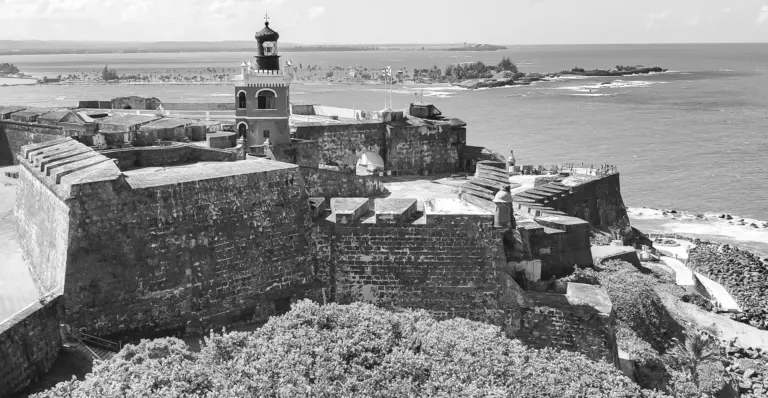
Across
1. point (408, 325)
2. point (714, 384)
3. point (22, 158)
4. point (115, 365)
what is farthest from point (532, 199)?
point (115, 365)

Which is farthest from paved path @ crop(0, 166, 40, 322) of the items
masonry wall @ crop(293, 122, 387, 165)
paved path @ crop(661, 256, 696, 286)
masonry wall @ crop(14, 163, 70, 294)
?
paved path @ crop(661, 256, 696, 286)

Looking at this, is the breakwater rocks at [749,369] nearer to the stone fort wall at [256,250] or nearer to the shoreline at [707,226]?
the stone fort wall at [256,250]

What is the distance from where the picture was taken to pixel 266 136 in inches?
973

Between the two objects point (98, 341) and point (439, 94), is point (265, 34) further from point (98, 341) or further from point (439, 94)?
point (439, 94)

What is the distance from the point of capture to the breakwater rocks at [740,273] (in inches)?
1072

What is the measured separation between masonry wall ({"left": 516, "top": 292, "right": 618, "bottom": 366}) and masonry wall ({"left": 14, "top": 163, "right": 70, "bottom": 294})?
9920 mm

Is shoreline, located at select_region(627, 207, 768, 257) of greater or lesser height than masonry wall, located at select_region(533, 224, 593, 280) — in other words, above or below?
below

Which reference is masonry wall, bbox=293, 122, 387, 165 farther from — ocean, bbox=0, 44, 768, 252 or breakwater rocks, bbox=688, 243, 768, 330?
ocean, bbox=0, 44, 768, 252

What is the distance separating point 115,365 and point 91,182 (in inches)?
167

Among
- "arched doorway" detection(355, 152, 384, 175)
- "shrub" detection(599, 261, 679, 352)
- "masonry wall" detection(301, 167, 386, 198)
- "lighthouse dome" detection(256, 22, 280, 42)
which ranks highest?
"lighthouse dome" detection(256, 22, 280, 42)

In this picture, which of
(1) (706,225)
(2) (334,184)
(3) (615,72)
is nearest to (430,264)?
(2) (334,184)

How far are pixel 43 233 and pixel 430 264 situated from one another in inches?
331

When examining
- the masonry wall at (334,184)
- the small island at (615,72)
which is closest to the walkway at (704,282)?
A: the masonry wall at (334,184)

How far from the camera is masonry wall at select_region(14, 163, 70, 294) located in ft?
47.2
